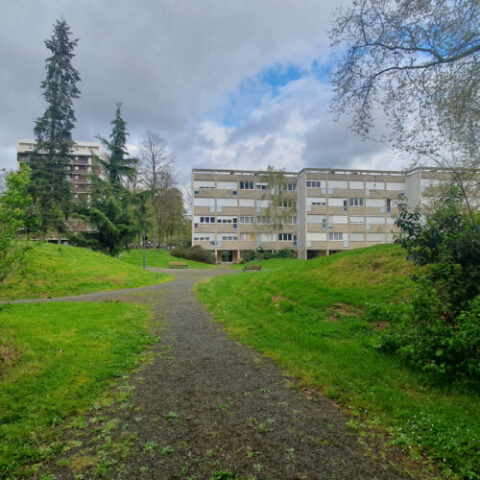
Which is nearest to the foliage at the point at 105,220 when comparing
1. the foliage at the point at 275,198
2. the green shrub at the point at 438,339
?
the green shrub at the point at 438,339

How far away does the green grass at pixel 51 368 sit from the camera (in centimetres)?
277

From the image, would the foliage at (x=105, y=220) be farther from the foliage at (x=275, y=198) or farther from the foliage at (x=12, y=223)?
the foliage at (x=275, y=198)

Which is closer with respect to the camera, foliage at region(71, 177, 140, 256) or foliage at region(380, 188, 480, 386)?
foliage at region(380, 188, 480, 386)

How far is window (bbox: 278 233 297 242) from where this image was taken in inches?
1965

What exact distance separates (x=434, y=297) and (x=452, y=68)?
282 inches

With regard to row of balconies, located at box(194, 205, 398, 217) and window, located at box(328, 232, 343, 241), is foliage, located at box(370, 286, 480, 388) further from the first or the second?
window, located at box(328, 232, 343, 241)

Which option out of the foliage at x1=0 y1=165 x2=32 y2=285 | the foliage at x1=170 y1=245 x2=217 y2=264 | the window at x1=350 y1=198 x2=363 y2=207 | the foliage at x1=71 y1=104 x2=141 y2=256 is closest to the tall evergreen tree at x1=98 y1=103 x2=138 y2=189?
the foliage at x1=71 y1=104 x2=141 y2=256

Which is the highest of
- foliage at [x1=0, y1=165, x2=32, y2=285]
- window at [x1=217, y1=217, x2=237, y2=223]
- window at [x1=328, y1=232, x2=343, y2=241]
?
window at [x1=217, y1=217, x2=237, y2=223]

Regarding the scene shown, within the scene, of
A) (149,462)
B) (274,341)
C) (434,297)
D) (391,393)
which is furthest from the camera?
(274,341)

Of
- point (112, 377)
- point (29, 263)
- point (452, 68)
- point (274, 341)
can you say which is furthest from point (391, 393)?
point (452, 68)

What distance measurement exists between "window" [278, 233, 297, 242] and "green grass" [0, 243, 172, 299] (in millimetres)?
33100

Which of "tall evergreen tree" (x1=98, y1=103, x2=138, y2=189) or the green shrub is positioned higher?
"tall evergreen tree" (x1=98, y1=103, x2=138, y2=189)

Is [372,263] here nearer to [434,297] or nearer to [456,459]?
[434,297]

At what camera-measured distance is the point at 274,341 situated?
→ 594 cm
